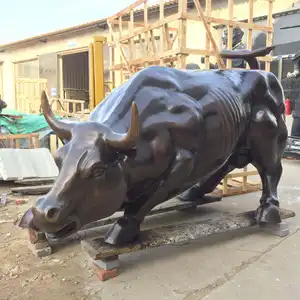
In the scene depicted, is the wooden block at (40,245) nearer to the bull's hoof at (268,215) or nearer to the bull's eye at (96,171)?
the bull's eye at (96,171)

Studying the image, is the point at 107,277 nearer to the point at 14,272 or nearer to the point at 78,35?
the point at 14,272

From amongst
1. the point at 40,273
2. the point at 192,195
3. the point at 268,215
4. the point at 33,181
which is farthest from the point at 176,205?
the point at 33,181

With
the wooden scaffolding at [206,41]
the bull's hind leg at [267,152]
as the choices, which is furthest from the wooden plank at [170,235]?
the wooden scaffolding at [206,41]

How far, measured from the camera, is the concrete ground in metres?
2.20

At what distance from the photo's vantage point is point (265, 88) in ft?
10.1

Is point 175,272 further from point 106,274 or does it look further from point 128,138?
point 128,138

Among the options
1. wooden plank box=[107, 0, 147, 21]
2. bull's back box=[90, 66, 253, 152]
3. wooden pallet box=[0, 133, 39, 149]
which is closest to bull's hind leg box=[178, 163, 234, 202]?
bull's back box=[90, 66, 253, 152]

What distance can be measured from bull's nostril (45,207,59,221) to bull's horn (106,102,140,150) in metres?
0.45

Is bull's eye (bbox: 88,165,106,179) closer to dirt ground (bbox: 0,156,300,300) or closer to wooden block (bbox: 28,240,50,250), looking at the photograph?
dirt ground (bbox: 0,156,300,300)

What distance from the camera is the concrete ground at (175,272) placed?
2199mm

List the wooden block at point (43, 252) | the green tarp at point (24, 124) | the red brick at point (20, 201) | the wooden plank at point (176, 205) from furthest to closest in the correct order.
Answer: the green tarp at point (24, 124)
the red brick at point (20, 201)
the wooden plank at point (176, 205)
the wooden block at point (43, 252)

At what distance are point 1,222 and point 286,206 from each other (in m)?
2.89

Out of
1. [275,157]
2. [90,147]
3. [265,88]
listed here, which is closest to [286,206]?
[275,157]

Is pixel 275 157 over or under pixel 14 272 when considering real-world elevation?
over
